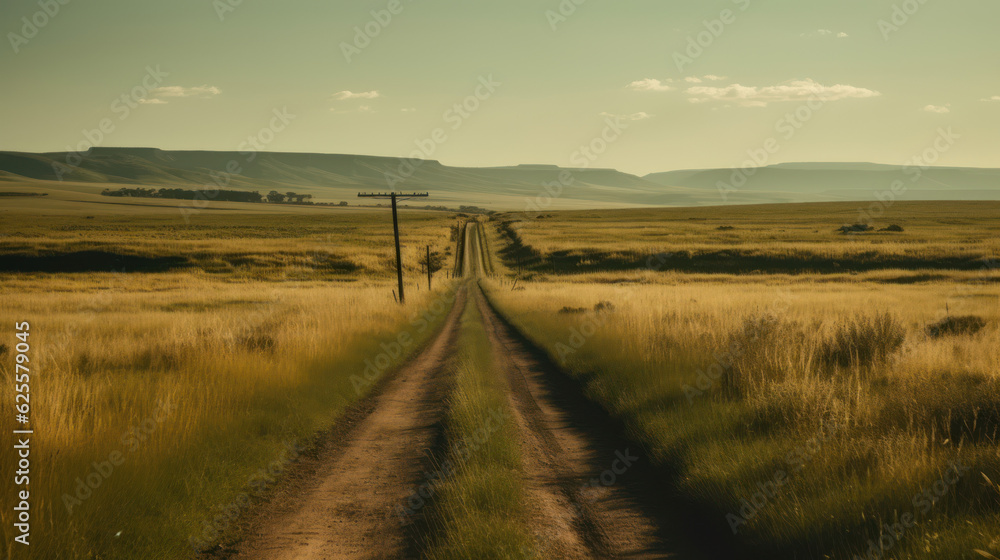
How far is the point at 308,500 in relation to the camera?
6793mm

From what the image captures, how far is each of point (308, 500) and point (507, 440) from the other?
2774 millimetres

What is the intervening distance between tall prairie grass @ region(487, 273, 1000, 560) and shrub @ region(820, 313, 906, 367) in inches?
1.7

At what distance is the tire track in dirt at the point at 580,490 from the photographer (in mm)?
5543

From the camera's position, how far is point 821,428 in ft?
23.5

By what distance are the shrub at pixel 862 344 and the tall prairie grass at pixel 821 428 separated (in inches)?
1.7

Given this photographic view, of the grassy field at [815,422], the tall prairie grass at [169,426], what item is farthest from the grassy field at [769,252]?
the tall prairie grass at [169,426]

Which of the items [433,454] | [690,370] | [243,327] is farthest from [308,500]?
[243,327]

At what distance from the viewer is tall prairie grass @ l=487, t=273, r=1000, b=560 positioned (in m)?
5.15

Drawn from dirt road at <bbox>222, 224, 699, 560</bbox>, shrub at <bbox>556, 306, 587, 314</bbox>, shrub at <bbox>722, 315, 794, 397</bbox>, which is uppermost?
shrub at <bbox>722, 315, 794, 397</bbox>

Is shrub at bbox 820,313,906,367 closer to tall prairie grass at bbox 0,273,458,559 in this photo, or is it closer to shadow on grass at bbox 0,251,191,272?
tall prairie grass at bbox 0,273,458,559

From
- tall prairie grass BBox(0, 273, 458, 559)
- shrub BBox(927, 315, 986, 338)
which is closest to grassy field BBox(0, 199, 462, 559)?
tall prairie grass BBox(0, 273, 458, 559)

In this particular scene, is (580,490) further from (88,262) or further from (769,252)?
(88,262)

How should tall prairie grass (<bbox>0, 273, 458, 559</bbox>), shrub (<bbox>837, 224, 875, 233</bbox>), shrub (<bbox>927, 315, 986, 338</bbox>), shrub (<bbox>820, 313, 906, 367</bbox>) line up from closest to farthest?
tall prairie grass (<bbox>0, 273, 458, 559</bbox>)
shrub (<bbox>820, 313, 906, 367</bbox>)
shrub (<bbox>927, 315, 986, 338</bbox>)
shrub (<bbox>837, 224, 875, 233</bbox>)

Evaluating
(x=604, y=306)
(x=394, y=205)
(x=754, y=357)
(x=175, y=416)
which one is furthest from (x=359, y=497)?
(x=394, y=205)
